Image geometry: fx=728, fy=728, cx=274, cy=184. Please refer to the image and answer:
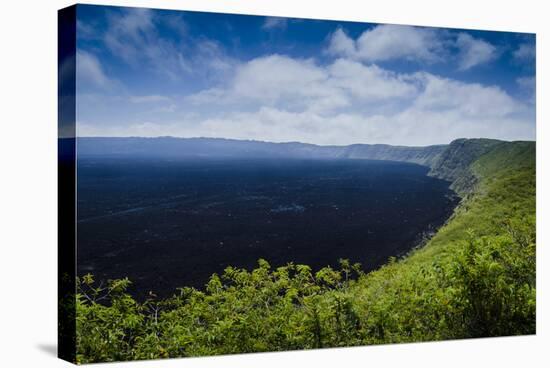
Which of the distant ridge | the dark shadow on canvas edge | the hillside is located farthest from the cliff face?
the dark shadow on canvas edge

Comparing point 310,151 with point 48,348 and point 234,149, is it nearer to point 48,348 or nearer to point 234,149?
point 234,149

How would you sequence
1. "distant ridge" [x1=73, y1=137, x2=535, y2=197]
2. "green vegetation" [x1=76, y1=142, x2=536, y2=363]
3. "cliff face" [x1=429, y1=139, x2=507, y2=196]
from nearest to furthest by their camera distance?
"green vegetation" [x1=76, y1=142, x2=536, y2=363], "distant ridge" [x1=73, y1=137, x2=535, y2=197], "cliff face" [x1=429, y1=139, x2=507, y2=196]

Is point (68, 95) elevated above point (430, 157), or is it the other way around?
point (68, 95)

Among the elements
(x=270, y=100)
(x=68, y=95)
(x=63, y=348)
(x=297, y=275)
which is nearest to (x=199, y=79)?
(x=270, y=100)

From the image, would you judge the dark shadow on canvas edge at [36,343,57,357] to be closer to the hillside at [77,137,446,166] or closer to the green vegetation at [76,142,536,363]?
the green vegetation at [76,142,536,363]

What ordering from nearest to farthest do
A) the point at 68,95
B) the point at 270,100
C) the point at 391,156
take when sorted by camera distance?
the point at 68,95, the point at 270,100, the point at 391,156

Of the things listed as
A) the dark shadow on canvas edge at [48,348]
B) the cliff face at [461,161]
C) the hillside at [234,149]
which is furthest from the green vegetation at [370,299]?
the dark shadow on canvas edge at [48,348]

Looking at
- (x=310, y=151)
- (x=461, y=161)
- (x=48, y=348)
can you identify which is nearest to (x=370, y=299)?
(x=310, y=151)

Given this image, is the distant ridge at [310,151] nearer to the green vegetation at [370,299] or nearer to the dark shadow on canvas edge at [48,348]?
the green vegetation at [370,299]

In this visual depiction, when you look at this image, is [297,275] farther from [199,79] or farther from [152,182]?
[199,79]
